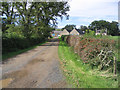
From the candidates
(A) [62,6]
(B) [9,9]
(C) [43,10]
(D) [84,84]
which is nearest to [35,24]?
(C) [43,10]

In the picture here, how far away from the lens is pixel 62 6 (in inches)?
931

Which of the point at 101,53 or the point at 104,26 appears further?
the point at 104,26

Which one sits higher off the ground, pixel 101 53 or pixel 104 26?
pixel 104 26

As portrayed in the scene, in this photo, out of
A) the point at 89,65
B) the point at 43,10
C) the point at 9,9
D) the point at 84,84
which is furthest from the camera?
the point at 9,9

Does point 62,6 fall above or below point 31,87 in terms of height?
above

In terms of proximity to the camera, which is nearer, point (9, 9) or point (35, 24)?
point (35, 24)

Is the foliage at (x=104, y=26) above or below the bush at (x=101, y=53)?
above

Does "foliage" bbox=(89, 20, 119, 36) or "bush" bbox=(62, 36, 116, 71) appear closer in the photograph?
"bush" bbox=(62, 36, 116, 71)

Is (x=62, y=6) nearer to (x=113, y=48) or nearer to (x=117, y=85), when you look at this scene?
(x=113, y=48)

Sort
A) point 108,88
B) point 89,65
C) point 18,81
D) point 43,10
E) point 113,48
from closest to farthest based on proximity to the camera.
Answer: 1. point 108,88
2. point 18,81
3. point 113,48
4. point 89,65
5. point 43,10

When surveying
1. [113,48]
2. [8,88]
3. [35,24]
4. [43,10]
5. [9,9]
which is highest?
[9,9]

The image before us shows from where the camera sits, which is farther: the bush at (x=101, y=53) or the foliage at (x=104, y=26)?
the foliage at (x=104, y=26)

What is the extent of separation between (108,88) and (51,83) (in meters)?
2.13

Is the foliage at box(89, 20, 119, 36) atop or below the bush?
atop
